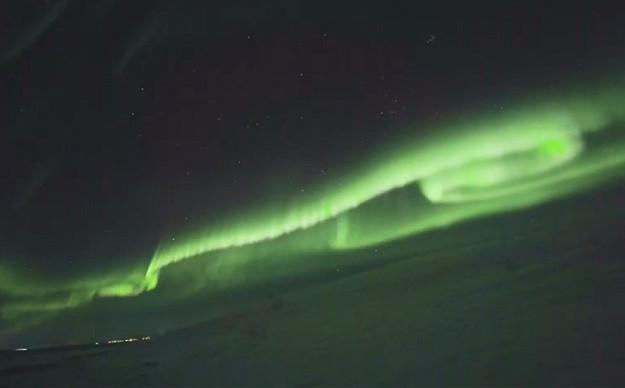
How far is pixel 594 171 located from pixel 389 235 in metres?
1.19

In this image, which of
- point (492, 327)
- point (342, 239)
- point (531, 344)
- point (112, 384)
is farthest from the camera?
point (342, 239)

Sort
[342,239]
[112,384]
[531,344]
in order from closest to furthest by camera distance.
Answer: [531,344] < [112,384] < [342,239]

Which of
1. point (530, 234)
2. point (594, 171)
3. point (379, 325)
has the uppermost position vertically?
point (594, 171)

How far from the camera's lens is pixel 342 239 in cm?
421

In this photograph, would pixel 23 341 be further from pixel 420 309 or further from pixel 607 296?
pixel 607 296

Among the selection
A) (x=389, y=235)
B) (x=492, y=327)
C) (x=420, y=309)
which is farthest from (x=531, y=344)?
(x=389, y=235)

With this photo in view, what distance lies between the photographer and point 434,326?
3406mm

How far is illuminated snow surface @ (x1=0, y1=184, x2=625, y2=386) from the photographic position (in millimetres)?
2967

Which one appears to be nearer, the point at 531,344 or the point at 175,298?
the point at 531,344

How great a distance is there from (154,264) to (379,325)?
1.53 meters

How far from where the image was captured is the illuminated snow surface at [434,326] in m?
2.97

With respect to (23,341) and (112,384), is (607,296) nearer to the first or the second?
(112,384)

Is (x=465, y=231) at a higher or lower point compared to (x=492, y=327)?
higher

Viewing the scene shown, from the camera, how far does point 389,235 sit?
414 cm
